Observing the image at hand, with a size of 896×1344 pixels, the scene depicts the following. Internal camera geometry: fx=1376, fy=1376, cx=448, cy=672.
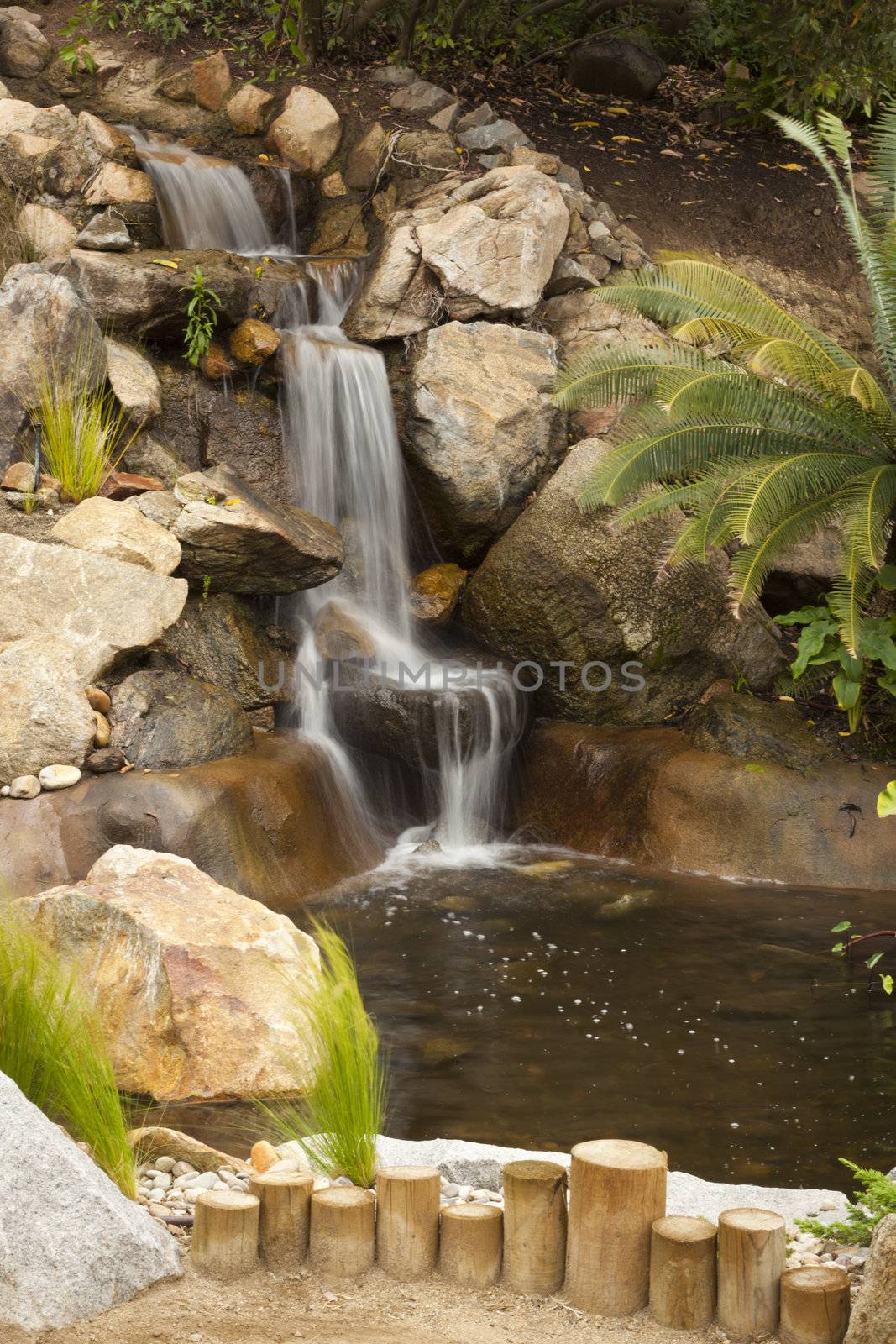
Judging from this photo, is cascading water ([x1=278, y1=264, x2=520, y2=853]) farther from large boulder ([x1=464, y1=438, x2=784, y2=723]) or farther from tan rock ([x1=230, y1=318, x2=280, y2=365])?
large boulder ([x1=464, y1=438, x2=784, y2=723])

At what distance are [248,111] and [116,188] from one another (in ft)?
6.96

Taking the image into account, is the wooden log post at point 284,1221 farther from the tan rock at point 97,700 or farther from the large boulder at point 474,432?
the large boulder at point 474,432

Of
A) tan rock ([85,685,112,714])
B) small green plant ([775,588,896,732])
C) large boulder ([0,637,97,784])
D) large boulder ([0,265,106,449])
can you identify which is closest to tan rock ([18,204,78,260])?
large boulder ([0,265,106,449])

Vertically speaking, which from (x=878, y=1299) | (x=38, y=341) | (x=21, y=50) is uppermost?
(x=21, y=50)

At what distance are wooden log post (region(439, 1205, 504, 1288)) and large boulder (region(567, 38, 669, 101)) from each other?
1326 centimetres

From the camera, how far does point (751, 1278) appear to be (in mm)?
2768

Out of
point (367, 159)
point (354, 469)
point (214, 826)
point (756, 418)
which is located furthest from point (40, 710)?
point (367, 159)

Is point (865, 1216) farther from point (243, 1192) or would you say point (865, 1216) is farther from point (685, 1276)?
point (243, 1192)

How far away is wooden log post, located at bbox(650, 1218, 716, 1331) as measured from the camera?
9.17 feet

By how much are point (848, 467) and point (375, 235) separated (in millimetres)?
5087

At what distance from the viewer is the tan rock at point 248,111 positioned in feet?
39.3

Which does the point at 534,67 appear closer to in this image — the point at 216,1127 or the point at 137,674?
the point at 137,674

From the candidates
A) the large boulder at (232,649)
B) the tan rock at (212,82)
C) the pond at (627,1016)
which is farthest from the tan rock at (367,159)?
the pond at (627,1016)

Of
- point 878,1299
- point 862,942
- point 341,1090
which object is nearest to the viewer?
point 878,1299
